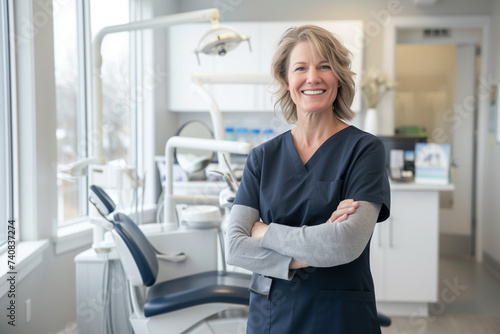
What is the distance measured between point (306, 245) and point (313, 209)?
0.10m

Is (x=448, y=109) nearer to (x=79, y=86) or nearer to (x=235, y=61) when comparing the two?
(x=235, y=61)

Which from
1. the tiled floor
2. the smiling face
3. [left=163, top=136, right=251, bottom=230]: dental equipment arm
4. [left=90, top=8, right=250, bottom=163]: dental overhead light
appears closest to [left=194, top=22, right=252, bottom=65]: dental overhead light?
[left=90, top=8, right=250, bottom=163]: dental overhead light

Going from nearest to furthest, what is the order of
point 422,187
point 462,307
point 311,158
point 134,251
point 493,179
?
point 311,158
point 134,251
point 422,187
point 462,307
point 493,179

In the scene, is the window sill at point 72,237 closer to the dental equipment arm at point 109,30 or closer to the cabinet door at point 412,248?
the dental equipment arm at point 109,30

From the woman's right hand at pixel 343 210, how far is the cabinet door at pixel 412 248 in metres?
2.18

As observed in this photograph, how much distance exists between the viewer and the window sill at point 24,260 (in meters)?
1.83

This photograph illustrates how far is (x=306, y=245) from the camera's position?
1.06 m

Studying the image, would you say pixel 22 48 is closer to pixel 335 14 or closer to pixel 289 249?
Answer: pixel 289 249

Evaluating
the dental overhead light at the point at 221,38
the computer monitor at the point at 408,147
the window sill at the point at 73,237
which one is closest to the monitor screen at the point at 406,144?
the computer monitor at the point at 408,147

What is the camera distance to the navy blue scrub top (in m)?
1.10

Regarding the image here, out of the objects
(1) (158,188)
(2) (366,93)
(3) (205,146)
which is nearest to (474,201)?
(2) (366,93)

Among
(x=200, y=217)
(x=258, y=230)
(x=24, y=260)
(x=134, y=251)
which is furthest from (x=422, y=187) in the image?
(x=24, y=260)

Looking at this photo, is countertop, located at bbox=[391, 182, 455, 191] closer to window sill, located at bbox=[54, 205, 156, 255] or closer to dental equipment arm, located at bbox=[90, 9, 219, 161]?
dental equipment arm, located at bbox=[90, 9, 219, 161]

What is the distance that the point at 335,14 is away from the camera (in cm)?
414
